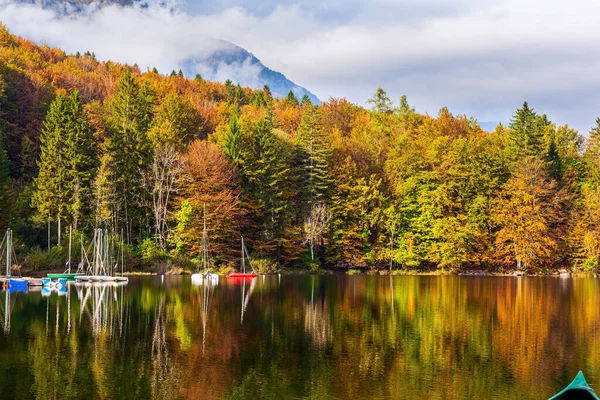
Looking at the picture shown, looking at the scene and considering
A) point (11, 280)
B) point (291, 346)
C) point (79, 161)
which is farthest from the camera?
point (79, 161)

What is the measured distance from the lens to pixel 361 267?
271 feet

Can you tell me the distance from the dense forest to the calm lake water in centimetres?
2607

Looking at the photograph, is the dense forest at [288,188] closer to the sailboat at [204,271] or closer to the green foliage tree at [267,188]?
the green foliage tree at [267,188]

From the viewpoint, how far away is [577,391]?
48.2 ft

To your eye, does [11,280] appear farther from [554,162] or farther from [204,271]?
[554,162]

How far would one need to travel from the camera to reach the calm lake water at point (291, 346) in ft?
62.9

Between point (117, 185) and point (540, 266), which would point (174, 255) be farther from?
point (540, 266)

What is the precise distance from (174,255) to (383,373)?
5226cm

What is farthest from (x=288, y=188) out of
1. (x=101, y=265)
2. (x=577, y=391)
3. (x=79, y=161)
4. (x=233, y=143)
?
(x=577, y=391)

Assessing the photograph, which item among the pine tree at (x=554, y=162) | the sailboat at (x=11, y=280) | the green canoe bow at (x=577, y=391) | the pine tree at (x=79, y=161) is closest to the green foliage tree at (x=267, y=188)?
the pine tree at (x=79, y=161)

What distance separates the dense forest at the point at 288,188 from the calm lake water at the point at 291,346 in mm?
26068

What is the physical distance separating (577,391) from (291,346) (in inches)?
520

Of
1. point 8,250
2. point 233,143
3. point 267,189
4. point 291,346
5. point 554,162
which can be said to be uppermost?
point 233,143

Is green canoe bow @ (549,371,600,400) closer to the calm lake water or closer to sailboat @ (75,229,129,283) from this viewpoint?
the calm lake water
